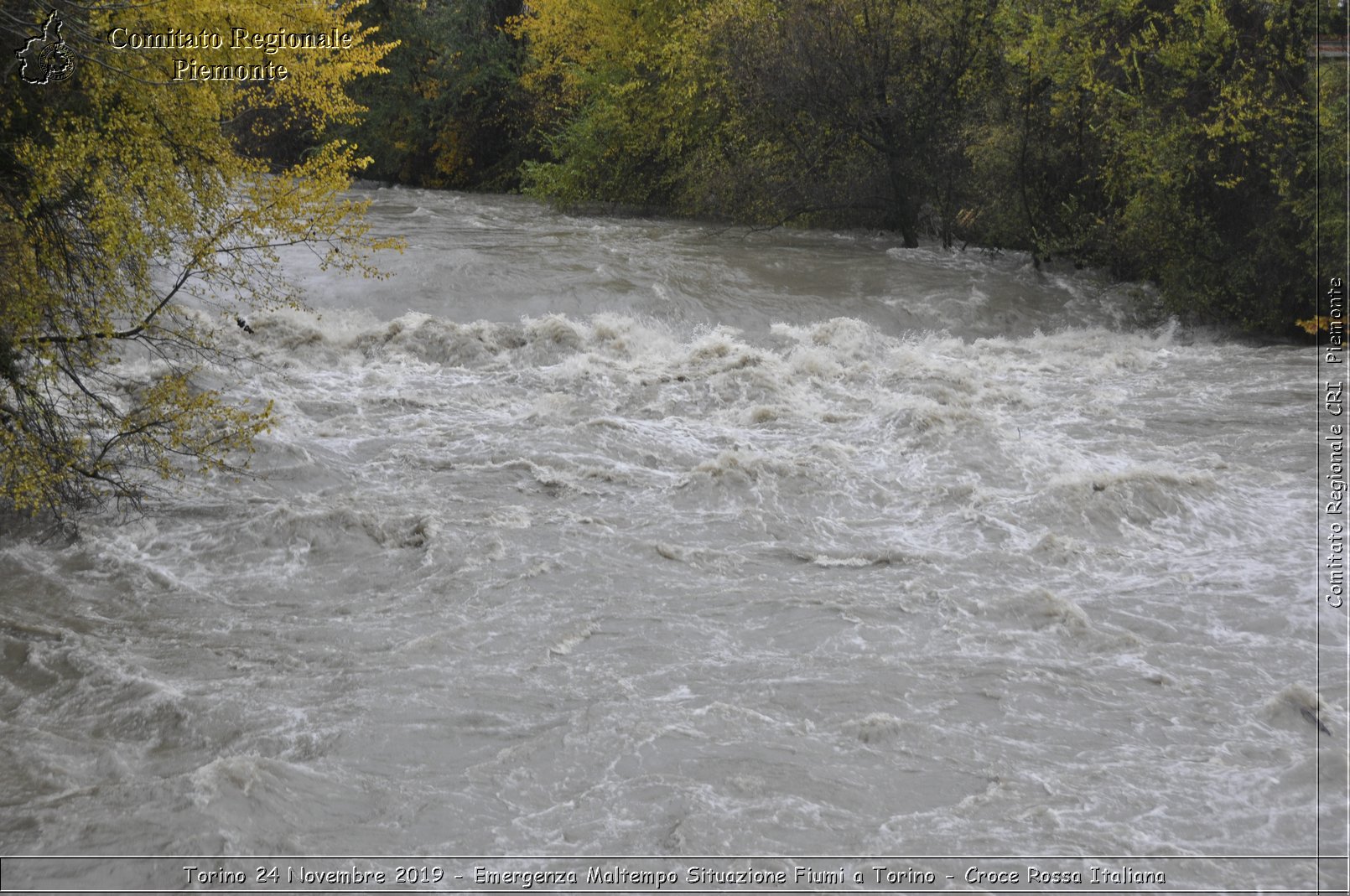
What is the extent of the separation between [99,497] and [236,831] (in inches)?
173

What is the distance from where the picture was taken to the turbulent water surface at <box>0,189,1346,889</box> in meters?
5.61

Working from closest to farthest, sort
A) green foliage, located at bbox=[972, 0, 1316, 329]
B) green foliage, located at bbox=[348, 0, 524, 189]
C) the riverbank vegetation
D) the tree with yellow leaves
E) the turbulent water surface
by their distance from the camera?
the turbulent water surface, the tree with yellow leaves, the riverbank vegetation, green foliage, located at bbox=[972, 0, 1316, 329], green foliage, located at bbox=[348, 0, 524, 189]

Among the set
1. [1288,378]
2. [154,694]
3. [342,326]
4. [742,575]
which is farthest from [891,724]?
[342,326]

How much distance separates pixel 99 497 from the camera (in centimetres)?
890

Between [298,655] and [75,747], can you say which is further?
[298,655]

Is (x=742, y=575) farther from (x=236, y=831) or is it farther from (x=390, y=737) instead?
(x=236, y=831)

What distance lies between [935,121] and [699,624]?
14.4 meters

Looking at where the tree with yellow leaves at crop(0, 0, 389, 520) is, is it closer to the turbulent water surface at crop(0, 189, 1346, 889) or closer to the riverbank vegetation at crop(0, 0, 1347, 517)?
the riverbank vegetation at crop(0, 0, 1347, 517)

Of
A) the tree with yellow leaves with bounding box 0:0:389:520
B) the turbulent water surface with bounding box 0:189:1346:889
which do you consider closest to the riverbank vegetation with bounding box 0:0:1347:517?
the tree with yellow leaves with bounding box 0:0:389:520

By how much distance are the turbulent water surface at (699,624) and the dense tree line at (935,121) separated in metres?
2.42

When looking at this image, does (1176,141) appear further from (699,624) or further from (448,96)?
(448,96)

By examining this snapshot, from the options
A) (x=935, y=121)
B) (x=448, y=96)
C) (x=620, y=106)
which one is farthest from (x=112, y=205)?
(x=448, y=96)

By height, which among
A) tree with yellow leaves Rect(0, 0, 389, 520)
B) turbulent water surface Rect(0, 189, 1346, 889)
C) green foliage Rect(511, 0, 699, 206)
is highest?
green foliage Rect(511, 0, 699, 206)

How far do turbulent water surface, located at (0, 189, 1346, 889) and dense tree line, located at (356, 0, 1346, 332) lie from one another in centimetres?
242
